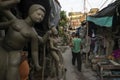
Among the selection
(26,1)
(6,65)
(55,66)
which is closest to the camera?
(6,65)

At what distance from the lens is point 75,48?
16016mm

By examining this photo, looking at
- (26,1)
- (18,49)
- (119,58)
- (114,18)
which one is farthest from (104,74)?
(18,49)

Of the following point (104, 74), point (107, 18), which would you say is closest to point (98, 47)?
point (107, 18)

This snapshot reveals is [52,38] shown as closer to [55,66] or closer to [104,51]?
[55,66]

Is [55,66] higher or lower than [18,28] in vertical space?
lower

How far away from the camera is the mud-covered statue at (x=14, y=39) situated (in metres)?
4.93

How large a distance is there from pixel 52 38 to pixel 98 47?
8070mm

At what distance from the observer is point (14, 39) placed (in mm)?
5004

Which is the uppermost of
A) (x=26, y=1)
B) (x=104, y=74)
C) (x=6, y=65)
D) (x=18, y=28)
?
(x=26, y=1)

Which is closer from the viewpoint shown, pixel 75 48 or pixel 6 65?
pixel 6 65

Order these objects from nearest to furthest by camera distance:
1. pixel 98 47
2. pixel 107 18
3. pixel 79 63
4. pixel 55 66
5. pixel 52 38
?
1. pixel 52 38
2. pixel 55 66
3. pixel 107 18
4. pixel 79 63
5. pixel 98 47

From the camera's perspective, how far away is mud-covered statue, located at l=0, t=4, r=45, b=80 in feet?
16.2

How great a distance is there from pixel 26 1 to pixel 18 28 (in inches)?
78.8

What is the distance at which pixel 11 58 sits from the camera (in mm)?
4988
